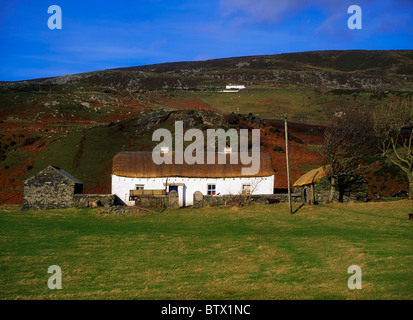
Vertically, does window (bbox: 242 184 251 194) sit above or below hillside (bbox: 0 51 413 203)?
below

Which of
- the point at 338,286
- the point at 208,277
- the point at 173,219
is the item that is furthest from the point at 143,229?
the point at 338,286

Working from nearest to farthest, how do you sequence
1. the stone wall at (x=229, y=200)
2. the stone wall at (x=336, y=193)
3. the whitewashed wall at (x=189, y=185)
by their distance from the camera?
the stone wall at (x=229, y=200), the stone wall at (x=336, y=193), the whitewashed wall at (x=189, y=185)

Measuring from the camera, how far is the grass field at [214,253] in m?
13.5

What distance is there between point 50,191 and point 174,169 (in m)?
9.97

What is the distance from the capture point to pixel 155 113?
214ft

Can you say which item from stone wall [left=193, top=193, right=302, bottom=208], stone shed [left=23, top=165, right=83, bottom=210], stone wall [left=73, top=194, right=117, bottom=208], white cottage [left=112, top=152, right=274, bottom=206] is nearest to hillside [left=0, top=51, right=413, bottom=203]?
white cottage [left=112, top=152, right=274, bottom=206]

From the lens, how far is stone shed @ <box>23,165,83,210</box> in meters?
31.8

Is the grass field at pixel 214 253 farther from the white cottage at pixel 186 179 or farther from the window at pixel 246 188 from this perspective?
the window at pixel 246 188

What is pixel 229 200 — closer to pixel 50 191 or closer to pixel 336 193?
pixel 336 193

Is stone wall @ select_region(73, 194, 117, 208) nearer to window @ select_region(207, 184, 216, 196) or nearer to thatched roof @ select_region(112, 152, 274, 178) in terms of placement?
thatched roof @ select_region(112, 152, 274, 178)

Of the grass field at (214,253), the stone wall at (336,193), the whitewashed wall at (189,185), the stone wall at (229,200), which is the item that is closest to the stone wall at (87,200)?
the whitewashed wall at (189,185)

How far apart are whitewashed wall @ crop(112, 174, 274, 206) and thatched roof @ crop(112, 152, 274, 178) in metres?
0.34

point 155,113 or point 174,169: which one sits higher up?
point 155,113

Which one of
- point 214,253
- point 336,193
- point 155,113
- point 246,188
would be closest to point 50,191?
point 246,188
